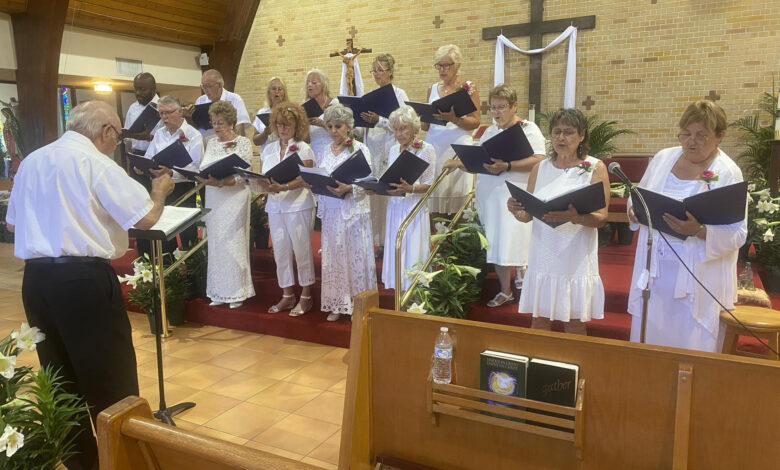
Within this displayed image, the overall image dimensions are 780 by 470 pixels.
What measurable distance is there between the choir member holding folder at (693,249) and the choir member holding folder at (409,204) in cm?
166

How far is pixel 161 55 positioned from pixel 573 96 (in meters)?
6.57

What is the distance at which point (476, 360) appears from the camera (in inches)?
73.5

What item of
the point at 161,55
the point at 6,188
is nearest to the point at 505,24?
the point at 161,55

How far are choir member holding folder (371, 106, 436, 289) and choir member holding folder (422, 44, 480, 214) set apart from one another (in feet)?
1.24

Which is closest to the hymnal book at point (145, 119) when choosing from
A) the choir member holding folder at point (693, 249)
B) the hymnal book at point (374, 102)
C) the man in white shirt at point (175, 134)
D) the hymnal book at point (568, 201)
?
the man in white shirt at point (175, 134)

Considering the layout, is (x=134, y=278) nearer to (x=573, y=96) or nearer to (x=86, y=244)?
(x=86, y=244)

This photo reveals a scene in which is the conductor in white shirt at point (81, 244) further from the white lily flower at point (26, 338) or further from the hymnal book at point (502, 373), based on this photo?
the hymnal book at point (502, 373)

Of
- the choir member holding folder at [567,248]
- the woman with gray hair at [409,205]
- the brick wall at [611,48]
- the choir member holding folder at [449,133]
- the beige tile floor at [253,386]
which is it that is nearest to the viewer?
the choir member holding folder at [567,248]

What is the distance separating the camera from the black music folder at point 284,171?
4180mm

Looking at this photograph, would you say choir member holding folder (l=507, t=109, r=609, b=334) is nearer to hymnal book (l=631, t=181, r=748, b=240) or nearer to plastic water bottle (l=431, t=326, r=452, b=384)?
hymnal book (l=631, t=181, r=748, b=240)

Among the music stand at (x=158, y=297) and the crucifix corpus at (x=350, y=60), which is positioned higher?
the crucifix corpus at (x=350, y=60)

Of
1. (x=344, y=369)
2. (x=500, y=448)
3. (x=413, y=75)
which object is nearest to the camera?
(x=500, y=448)

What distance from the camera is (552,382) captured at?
172cm

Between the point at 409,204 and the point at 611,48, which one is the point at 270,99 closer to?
the point at 409,204
